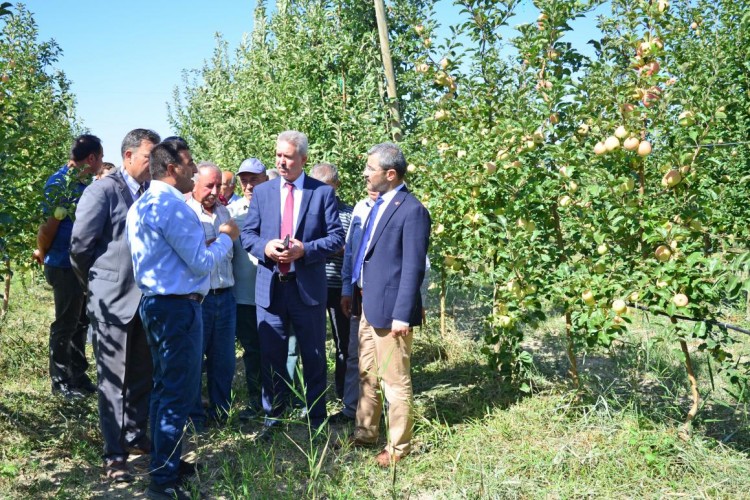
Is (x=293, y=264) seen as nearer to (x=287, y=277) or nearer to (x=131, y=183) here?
(x=287, y=277)

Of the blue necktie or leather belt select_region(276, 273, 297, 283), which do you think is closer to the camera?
the blue necktie

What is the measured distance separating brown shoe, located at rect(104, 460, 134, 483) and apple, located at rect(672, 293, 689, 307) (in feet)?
10.2

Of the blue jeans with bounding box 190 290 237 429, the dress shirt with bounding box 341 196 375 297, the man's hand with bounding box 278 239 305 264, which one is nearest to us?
the man's hand with bounding box 278 239 305 264

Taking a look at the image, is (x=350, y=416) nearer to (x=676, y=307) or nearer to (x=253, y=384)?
(x=253, y=384)

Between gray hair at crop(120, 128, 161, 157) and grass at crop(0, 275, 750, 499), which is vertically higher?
gray hair at crop(120, 128, 161, 157)

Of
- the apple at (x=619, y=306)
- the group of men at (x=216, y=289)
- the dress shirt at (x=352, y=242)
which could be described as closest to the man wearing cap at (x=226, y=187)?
the group of men at (x=216, y=289)

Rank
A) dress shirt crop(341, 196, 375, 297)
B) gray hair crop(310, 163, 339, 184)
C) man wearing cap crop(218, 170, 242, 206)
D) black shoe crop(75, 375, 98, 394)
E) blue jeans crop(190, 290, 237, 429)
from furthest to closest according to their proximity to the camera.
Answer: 1. black shoe crop(75, 375, 98, 394)
2. man wearing cap crop(218, 170, 242, 206)
3. gray hair crop(310, 163, 339, 184)
4. blue jeans crop(190, 290, 237, 429)
5. dress shirt crop(341, 196, 375, 297)

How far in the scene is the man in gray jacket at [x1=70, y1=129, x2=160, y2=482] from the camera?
3.80 m

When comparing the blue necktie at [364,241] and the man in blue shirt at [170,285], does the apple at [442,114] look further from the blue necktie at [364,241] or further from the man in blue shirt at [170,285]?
the man in blue shirt at [170,285]

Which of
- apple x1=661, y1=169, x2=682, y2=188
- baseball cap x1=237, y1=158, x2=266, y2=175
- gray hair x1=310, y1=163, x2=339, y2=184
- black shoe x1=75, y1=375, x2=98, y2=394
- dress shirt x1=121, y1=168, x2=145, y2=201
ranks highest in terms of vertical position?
baseball cap x1=237, y1=158, x2=266, y2=175

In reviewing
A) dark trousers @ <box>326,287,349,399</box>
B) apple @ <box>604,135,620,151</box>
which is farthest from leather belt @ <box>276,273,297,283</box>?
apple @ <box>604,135,620,151</box>

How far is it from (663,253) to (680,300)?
0.30 meters

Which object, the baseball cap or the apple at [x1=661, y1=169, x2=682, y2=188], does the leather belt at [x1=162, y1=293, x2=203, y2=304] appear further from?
the apple at [x1=661, y1=169, x2=682, y2=188]

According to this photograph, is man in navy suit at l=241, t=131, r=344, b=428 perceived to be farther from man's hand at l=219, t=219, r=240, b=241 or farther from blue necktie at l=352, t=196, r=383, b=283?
man's hand at l=219, t=219, r=240, b=241
